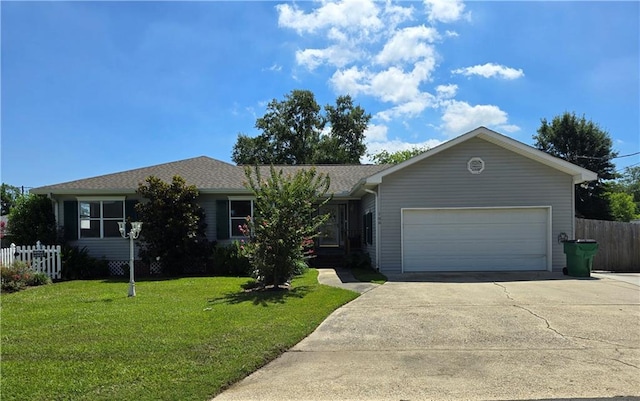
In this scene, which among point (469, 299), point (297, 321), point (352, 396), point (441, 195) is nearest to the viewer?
point (352, 396)

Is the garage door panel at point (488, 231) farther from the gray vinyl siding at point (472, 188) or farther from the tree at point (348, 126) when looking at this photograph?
the tree at point (348, 126)

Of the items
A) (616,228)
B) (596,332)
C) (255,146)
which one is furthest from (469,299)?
(255,146)

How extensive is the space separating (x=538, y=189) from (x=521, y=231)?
55.9 inches

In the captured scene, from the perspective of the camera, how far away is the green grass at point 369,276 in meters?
11.9

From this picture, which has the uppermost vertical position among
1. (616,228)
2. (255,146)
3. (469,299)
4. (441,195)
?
(255,146)

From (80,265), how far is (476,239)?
12.6m

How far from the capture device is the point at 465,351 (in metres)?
5.77

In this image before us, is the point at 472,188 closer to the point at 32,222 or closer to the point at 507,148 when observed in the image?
the point at 507,148

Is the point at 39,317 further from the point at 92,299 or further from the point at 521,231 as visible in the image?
the point at 521,231

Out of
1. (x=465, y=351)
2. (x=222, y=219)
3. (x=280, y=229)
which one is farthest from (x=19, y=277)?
(x=465, y=351)

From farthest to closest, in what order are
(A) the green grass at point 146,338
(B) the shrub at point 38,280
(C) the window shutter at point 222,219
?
(C) the window shutter at point 222,219 → (B) the shrub at point 38,280 → (A) the green grass at point 146,338

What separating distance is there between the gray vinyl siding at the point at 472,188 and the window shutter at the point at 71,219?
1046cm

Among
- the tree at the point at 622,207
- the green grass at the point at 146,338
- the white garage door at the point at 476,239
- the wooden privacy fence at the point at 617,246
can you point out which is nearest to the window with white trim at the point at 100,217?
the green grass at the point at 146,338

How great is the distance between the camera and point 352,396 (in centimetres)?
430
